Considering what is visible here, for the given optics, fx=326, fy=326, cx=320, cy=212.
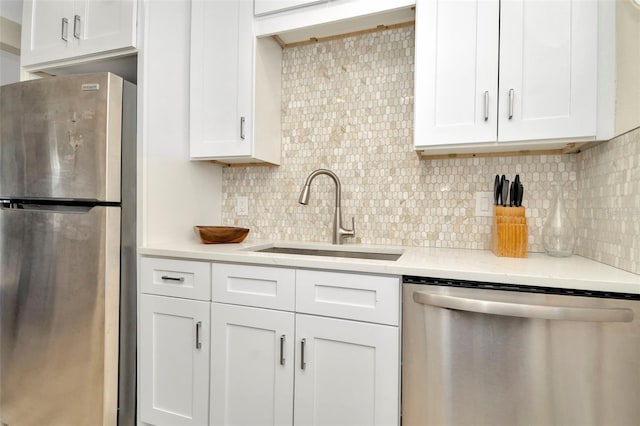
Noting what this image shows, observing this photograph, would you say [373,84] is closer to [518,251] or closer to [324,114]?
[324,114]

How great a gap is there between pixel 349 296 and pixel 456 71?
40.0 inches

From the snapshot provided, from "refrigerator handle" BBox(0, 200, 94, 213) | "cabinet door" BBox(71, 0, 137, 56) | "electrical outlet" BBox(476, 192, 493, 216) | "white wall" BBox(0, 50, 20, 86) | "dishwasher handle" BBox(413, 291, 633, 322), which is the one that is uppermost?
"white wall" BBox(0, 50, 20, 86)

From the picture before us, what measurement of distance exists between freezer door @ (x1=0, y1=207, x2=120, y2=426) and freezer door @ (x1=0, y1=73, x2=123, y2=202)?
13cm

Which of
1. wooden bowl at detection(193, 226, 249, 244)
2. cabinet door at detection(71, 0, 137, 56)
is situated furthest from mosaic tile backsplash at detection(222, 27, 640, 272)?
cabinet door at detection(71, 0, 137, 56)

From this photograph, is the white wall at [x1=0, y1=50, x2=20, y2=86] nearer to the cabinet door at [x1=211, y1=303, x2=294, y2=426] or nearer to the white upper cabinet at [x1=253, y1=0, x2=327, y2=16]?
the white upper cabinet at [x1=253, y1=0, x2=327, y2=16]

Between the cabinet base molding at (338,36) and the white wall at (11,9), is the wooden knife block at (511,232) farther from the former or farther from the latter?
the white wall at (11,9)

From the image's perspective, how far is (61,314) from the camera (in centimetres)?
152

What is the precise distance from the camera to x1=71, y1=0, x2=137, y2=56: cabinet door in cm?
156

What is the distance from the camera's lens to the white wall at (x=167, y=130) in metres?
1.56

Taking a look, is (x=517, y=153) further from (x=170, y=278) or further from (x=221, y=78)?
(x=170, y=278)

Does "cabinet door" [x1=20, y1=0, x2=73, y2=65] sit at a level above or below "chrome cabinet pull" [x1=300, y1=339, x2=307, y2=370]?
above

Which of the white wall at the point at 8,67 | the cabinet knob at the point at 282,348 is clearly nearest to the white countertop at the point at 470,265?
the cabinet knob at the point at 282,348

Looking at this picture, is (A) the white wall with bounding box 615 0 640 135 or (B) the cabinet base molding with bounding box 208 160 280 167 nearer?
(A) the white wall with bounding box 615 0 640 135

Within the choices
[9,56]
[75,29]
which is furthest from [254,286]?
[9,56]
